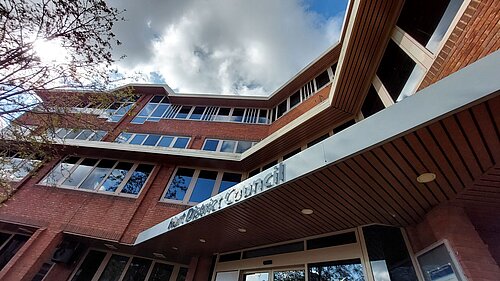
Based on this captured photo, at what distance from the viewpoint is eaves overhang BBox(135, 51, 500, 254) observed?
2.33 m

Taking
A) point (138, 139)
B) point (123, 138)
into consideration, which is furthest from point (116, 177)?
point (123, 138)

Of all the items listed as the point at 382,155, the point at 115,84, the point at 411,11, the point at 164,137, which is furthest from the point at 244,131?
the point at 382,155

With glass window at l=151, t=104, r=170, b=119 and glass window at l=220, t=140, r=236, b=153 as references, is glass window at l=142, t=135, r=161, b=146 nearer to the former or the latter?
glass window at l=151, t=104, r=170, b=119

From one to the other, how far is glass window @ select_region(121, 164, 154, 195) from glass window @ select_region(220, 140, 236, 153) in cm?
332

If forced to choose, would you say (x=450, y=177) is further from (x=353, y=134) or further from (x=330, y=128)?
(x=330, y=128)

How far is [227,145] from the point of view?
11.7 meters

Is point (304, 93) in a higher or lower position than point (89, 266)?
higher

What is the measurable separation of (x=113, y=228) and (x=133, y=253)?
57.3 inches

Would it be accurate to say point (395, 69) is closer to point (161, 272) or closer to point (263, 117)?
point (263, 117)

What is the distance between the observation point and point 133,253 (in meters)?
9.17

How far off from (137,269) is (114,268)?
3.09ft

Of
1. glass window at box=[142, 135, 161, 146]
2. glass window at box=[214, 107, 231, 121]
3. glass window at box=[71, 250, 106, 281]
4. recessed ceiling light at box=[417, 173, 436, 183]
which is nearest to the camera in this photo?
recessed ceiling light at box=[417, 173, 436, 183]

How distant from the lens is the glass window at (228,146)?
37.7 ft

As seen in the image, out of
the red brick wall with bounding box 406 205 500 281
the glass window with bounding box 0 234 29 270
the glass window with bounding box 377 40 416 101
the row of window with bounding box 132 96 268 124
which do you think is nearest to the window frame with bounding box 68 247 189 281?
the glass window with bounding box 0 234 29 270
